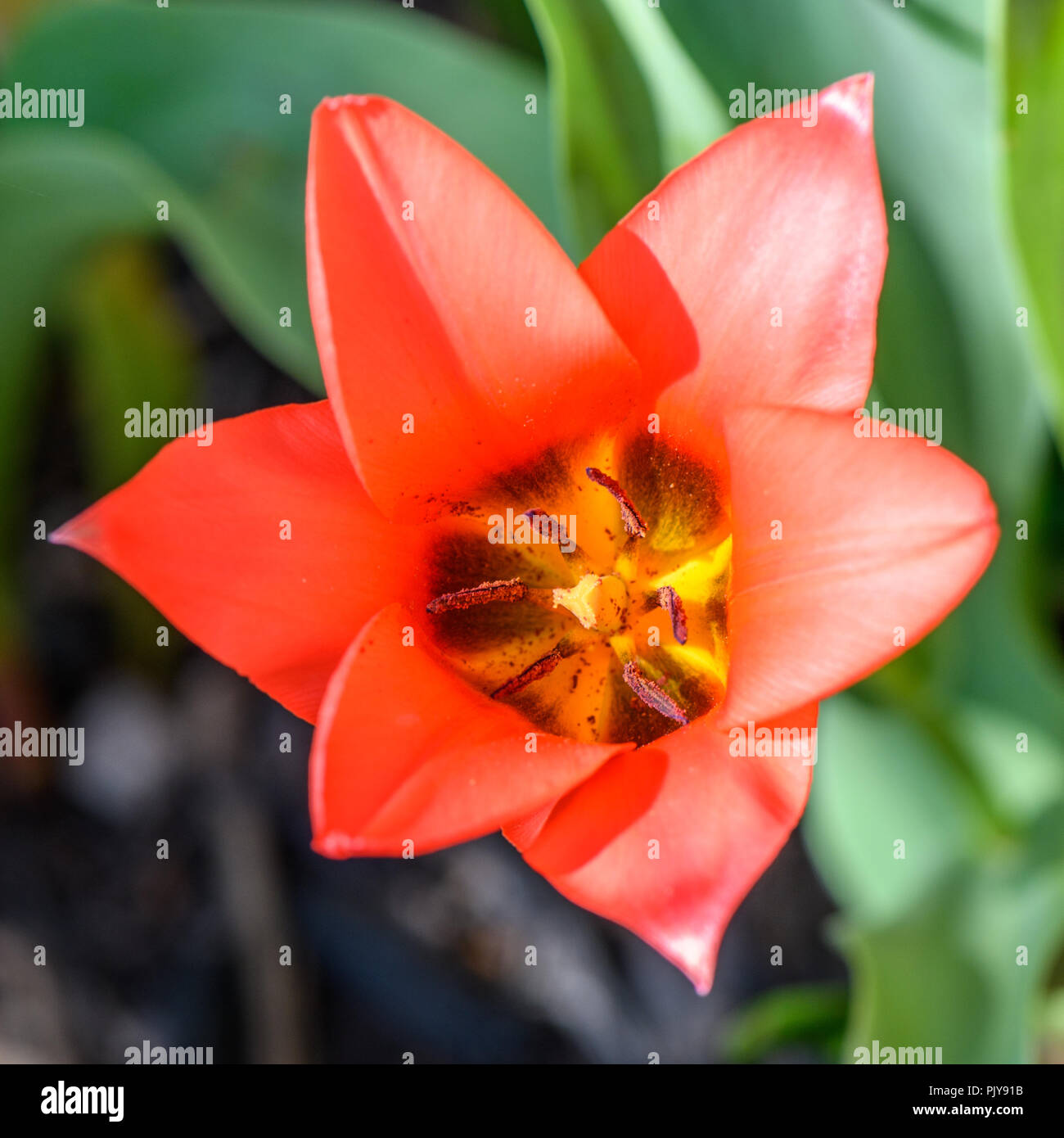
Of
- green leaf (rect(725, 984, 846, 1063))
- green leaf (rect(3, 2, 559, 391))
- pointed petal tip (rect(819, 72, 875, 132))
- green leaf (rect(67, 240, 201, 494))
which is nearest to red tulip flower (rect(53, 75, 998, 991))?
pointed petal tip (rect(819, 72, 875, 132))

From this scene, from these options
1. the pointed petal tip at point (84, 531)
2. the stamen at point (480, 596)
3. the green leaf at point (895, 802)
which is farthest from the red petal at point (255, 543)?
the green leaf at point (895, 802)

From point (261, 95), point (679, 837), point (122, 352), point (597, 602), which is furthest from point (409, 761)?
point (122, 352)

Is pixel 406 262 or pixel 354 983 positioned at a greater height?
pixel 406 262

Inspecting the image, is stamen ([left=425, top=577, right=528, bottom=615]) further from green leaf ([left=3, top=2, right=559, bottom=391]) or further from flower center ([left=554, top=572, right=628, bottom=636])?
green leaf ([left=3, top=2, right=559, bottom=391])

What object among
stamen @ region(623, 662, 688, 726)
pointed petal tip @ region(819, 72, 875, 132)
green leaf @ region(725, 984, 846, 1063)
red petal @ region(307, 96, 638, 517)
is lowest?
green leaf @ region(725, 984, 846, 1063)

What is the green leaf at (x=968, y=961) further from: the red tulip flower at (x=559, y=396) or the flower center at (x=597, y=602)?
the red tulip flower at (x=559, y=396)

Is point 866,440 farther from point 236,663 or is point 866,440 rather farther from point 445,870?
point 445,870
